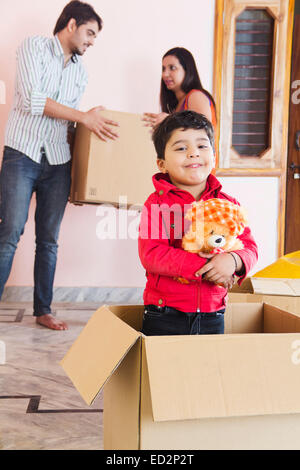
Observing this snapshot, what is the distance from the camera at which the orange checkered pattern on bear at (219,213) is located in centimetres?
100

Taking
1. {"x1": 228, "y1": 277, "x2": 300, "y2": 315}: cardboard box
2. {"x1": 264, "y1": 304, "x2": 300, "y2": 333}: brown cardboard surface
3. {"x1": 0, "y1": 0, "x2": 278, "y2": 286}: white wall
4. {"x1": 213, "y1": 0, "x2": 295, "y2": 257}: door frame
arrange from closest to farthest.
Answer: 1. {"x1": 264, "y1": 304, "x2": 300, "y2": 333}: brown cardboard surface
2. {"x1": 228, "y1": 277, "x2": 300, "y2": 315}: cardboard box
3. {"x1": 0, "y1": 0, "x2": 278, "y2": 286}: white wall
4. {"x1": 213, "y1": 0, "x2": 295, "y2": 257}: door frame

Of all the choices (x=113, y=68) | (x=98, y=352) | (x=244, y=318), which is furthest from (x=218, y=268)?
(x=113, y=68)

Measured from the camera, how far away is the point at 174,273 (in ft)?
3.37

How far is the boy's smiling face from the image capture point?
3.62 feet

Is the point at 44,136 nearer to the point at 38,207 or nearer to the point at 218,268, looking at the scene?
the point at 38,207

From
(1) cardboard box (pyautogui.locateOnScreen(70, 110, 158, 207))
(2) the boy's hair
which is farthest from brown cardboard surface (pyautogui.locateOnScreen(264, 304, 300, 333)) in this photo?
(1) cardboard box (pyautogui.locateOnScreen(70, 110, 158, 207))

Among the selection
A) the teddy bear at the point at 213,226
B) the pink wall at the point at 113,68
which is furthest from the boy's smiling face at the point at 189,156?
the pink wall at the point at 113,68

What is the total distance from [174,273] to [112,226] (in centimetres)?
182

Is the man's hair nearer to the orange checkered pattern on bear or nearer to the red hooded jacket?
the red hooded jacket

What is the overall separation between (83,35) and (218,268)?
1.55 m

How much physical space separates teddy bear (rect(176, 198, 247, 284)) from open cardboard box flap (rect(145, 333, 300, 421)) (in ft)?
1.01

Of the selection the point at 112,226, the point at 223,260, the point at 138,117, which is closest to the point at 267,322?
the point at 223,260
